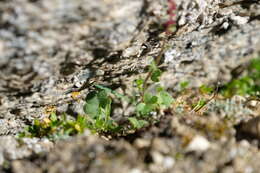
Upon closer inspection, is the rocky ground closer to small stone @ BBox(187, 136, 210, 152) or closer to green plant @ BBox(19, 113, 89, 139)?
small stone @ BBox(187, 136, 210, 152)

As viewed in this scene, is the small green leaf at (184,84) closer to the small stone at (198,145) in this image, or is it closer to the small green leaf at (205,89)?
the small green leaf at (205,89)

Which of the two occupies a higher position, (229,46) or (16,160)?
(229,46)

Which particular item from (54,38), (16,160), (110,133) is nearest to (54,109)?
(110,133)

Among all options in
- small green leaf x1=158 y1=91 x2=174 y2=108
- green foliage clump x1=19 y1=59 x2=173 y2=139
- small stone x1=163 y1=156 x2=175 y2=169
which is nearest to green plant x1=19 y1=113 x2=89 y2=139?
green foliage clump x1=19 y1=59 x2=173 y2=139

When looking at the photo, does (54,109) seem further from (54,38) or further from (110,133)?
(54,38)

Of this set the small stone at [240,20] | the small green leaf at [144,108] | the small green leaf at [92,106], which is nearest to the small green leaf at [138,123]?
the small green leaf at [144,108]

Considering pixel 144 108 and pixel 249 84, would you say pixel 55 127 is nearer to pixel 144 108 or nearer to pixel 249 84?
pixel 144 108

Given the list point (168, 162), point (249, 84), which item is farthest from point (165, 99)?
point (168, 162)
